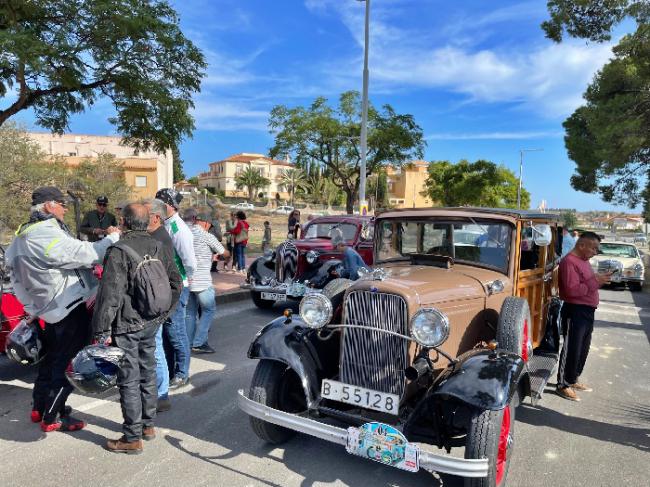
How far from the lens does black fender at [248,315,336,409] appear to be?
3.46 meters

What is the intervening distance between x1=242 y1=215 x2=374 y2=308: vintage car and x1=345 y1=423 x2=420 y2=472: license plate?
5.35 meters

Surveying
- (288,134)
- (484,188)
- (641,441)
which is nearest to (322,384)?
(641,441)

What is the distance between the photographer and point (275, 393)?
3.60 meters

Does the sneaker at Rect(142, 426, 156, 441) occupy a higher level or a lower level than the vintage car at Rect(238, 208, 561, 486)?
lower

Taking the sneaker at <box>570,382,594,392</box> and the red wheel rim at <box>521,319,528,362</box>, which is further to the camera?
the sneaker at <box>570,382,594,392</box>

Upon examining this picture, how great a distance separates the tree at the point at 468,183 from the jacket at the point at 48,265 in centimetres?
4107

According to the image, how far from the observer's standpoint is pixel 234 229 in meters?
12.8

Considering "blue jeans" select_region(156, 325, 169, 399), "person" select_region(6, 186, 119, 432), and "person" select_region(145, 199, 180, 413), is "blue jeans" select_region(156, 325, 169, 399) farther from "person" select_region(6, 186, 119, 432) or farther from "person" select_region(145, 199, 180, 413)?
"person" select_region(6, 186, 119, 432)

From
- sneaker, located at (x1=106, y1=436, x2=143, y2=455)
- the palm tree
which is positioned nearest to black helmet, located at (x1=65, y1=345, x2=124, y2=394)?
sneaker, located at (x1=106, y1=436, x2=143, y2=455)

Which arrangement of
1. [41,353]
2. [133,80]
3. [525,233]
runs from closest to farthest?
[41,353] → [525,233] → [133,80]

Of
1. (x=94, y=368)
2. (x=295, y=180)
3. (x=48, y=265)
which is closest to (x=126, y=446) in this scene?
(x=94, y=368)

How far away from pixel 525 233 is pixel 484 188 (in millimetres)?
40948

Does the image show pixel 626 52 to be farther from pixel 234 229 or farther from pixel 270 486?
pixel 270 486

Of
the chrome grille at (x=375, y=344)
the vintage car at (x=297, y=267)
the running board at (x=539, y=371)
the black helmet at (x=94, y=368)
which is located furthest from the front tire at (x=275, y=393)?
the vintage car at (x=297, y=267)
